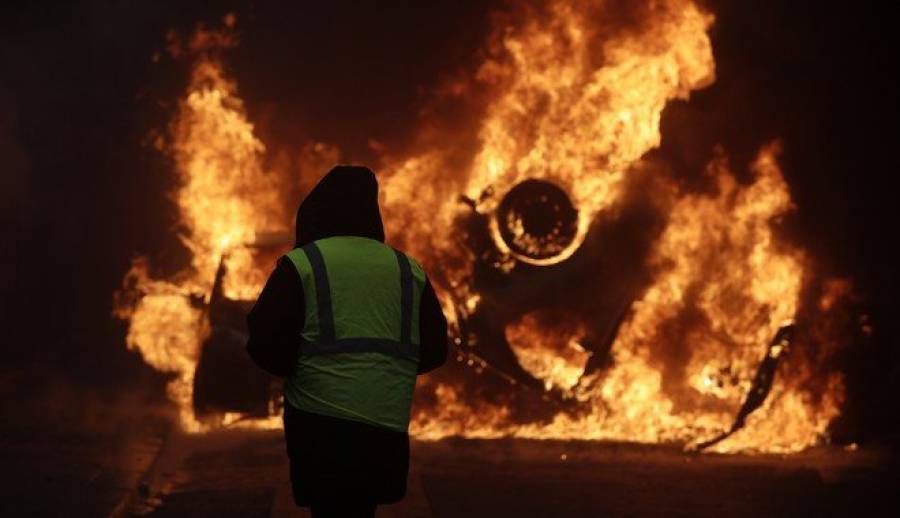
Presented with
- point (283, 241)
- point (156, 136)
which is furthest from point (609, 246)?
point (156, 136)

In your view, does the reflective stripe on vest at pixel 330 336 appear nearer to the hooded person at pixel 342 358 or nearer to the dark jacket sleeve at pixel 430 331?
the hooded person at pixel 342 358

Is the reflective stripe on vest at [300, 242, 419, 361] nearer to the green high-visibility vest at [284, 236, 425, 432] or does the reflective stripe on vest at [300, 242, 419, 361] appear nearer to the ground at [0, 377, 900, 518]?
the green high-visibility vest at [284, 236, 425, 432]

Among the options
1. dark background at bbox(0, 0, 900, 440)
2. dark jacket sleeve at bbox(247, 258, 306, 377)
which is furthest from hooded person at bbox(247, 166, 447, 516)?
dark background at bbox(0, 0, 900, 440)

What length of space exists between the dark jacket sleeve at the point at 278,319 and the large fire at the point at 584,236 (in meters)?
5.86

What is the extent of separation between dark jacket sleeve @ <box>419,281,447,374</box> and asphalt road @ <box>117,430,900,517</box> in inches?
Result: 109

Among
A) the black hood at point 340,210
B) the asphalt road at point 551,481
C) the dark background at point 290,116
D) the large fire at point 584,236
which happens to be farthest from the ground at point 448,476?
the black hood at point 340,210

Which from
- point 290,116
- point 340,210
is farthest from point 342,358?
point 290,116

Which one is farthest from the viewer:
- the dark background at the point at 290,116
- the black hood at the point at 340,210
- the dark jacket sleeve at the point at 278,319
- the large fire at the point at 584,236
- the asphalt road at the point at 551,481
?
the dark background at the point at 290,116

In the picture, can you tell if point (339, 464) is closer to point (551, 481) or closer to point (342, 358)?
point (342, 358)

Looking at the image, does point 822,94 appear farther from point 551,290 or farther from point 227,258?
point 227,258

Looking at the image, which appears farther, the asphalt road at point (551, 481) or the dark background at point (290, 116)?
the dark background at point (290, 116)

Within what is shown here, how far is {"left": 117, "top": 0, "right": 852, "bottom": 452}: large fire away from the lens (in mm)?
9203

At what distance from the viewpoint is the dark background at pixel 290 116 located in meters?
10.1

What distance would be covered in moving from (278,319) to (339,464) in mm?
534
